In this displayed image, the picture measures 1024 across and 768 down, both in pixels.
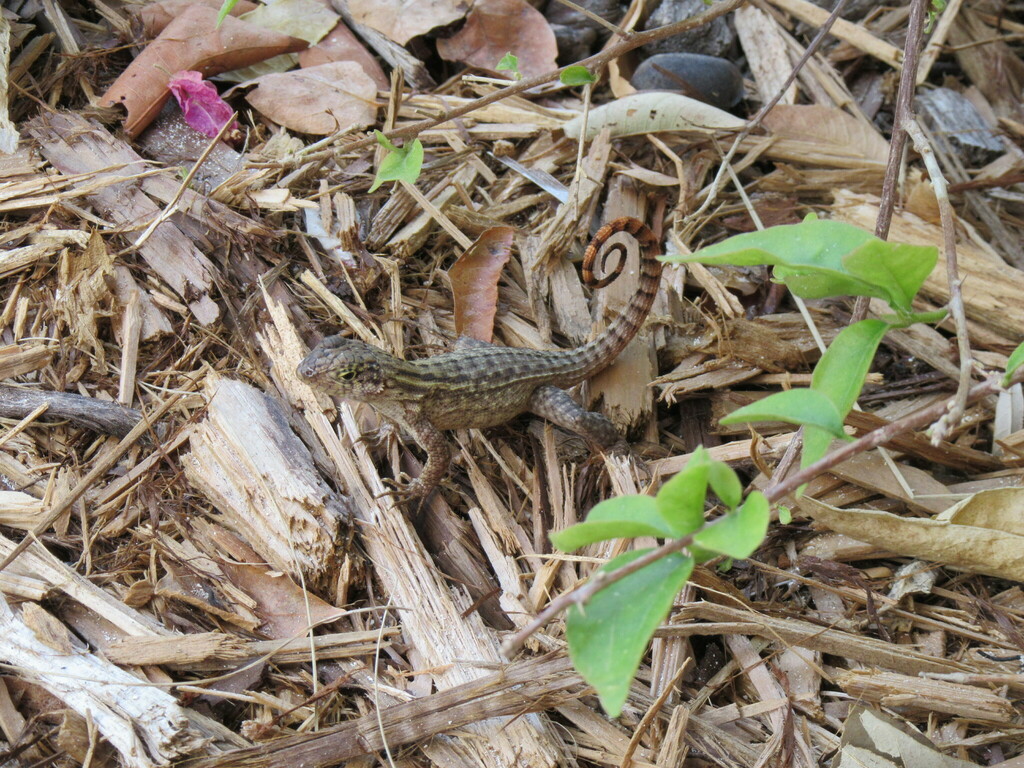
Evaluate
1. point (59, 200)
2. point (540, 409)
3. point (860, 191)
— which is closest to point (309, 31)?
point (59, 200)

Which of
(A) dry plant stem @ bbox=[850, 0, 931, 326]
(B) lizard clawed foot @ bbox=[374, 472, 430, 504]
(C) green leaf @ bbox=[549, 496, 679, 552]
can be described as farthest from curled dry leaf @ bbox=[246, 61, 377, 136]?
(C) green leaf @ bbox=[549, 496, 679, 552]

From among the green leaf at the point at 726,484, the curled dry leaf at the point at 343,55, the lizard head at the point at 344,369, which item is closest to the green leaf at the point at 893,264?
the green leaf at the point at 726,484

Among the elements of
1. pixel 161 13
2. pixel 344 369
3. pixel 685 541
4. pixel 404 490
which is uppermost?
pixel 161 13

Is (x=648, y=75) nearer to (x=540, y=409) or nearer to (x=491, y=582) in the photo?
(x=540, y=409)

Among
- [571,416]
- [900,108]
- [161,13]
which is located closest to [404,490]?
[571,416]

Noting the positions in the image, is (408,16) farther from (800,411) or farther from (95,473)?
(800,411)

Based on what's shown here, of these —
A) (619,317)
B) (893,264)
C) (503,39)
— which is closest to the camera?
(893,264)

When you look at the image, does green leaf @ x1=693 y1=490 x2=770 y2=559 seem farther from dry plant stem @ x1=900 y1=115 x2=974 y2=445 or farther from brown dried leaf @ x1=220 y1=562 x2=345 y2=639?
brown dried leaf @ x1=220 y1=562 x2=345 y2=639
